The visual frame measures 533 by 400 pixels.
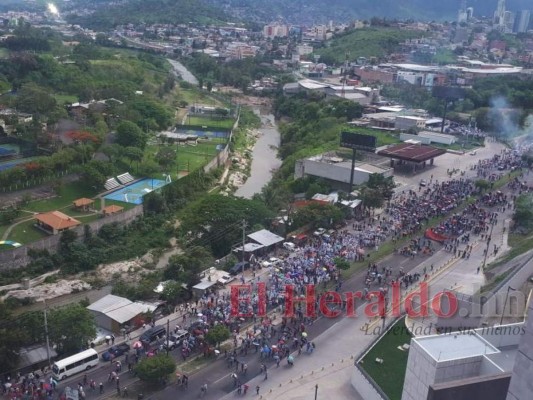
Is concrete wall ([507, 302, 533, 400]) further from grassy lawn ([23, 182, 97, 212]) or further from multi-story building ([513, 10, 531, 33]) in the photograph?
multi-story building ([513, 10, 531, 33])

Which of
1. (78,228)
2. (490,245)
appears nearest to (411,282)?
(490,245)

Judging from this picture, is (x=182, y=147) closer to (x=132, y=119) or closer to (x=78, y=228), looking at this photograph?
(x=132, y=119)

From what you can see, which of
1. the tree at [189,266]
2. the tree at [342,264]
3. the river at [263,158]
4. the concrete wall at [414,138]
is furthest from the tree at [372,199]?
the concrete wall at [414,138]

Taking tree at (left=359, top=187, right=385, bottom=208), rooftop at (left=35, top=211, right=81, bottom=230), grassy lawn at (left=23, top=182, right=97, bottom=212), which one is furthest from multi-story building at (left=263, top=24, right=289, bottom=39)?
rooftop at (left=35, top=211, right=81, bottom=230)

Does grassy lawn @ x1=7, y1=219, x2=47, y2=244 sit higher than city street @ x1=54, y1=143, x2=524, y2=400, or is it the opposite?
city street @ x1=54, y1=143, x2=524, y2=400

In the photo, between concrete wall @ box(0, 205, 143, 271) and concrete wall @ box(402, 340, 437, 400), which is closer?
concrete wall @ box(402, 340, 437, 400)

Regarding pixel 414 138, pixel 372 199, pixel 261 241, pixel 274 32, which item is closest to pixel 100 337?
pixel 261 241

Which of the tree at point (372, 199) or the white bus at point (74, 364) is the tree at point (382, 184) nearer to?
the tree at point (372, 199)
